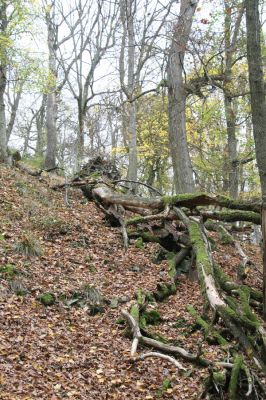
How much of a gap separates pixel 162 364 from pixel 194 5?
10.3 meters

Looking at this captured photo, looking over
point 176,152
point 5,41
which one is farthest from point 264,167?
point 5,41

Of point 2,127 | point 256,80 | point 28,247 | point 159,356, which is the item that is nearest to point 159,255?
point 28,247

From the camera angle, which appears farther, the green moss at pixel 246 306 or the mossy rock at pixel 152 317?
the mossy rock at pixel 152 317

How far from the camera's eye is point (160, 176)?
27688 mm

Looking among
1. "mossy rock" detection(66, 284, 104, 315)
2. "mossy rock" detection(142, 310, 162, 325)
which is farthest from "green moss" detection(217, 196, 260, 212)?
"mossy rock" detection(66, 284, 104, 315)

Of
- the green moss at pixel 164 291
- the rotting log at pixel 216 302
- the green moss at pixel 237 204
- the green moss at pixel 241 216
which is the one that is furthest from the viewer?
the green moss at pixel 164 291

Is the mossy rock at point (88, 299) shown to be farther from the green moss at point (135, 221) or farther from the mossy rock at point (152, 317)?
the green moss at point (135, 221)

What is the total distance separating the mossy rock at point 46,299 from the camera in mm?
7093

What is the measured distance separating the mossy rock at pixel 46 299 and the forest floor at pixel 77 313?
0.22 ft

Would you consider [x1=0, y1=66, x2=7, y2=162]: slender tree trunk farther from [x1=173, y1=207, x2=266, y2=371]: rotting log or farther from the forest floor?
[x1=173, y1=207, x2=266, y2=371]: rotting log

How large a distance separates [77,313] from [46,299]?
56 cm

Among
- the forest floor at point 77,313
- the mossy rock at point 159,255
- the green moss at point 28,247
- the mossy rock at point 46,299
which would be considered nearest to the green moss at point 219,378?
the forest floor at point 77,313

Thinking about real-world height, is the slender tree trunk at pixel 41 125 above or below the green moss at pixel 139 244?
above

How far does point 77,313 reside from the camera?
7.13m
